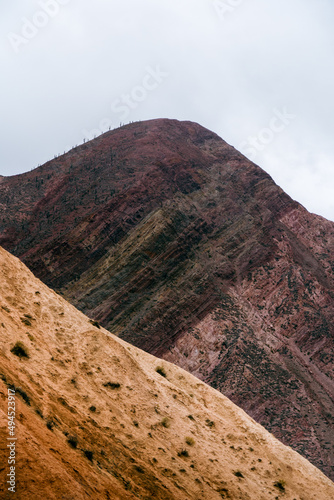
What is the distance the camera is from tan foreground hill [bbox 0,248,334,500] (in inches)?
551

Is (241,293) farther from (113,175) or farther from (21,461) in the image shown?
(21,461)

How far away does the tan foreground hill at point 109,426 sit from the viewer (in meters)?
14.0

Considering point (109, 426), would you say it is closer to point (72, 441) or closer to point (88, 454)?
point (88, 454)

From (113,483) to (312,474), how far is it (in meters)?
14.7

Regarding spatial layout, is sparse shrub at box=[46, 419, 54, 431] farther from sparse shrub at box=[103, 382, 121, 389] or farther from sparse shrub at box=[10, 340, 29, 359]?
sparse shrub at box=[103, 382, 121, 389]

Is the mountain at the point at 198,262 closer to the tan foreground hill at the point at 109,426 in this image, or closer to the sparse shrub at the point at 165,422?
the tan foreground hill at the point at 109,426

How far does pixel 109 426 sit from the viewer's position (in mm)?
19797

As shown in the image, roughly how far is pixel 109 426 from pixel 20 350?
180 inches

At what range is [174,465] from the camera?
2036cm

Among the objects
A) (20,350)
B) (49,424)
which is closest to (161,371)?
(20,350)

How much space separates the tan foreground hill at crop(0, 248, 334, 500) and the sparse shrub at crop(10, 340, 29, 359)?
54 millimetres

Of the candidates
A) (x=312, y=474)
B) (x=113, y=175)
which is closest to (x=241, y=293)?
(x=113, y=175)

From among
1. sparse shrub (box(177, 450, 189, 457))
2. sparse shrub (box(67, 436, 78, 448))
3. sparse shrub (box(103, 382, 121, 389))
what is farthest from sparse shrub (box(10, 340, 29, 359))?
sparse shrub (box(177, 450, 189, 457))

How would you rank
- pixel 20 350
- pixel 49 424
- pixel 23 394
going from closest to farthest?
1. pixel 49 424
2. pixel 23 394
3. pixel 20 350
